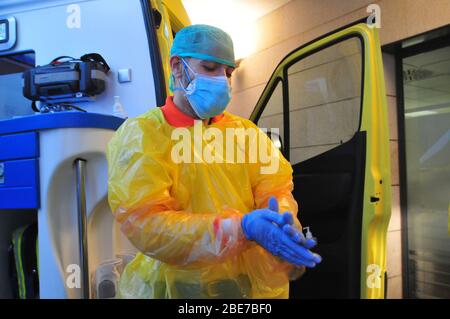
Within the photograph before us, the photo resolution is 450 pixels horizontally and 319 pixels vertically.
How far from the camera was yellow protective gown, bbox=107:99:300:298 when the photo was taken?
0.95m

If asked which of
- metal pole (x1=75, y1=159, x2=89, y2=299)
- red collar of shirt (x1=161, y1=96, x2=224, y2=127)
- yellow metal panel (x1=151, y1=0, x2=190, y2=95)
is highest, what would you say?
yellow metal panel (x1=151, y1=0, x2=190, y2=95)

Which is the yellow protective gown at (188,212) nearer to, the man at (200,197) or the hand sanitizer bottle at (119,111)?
the man at (200,197)

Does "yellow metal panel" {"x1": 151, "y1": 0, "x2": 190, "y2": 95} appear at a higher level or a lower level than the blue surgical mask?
higher

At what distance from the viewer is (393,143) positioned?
9.29 ft

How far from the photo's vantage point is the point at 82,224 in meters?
1.35

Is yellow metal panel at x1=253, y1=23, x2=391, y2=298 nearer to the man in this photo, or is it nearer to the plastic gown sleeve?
the man

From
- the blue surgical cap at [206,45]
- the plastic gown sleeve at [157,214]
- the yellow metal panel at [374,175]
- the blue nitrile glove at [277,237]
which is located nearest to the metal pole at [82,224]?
the plastic gown sleeve at [157,214]

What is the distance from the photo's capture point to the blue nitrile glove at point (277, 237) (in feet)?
2.80

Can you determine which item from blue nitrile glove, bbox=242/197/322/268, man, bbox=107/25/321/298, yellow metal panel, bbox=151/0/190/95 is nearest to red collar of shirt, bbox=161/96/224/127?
man, bbox=107/25/321/298

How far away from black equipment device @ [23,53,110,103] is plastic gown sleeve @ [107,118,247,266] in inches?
31.1

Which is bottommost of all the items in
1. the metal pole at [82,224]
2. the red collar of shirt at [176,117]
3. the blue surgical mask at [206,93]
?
the metal pole at [82,224]

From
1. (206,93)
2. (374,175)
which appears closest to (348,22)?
(374,175)
